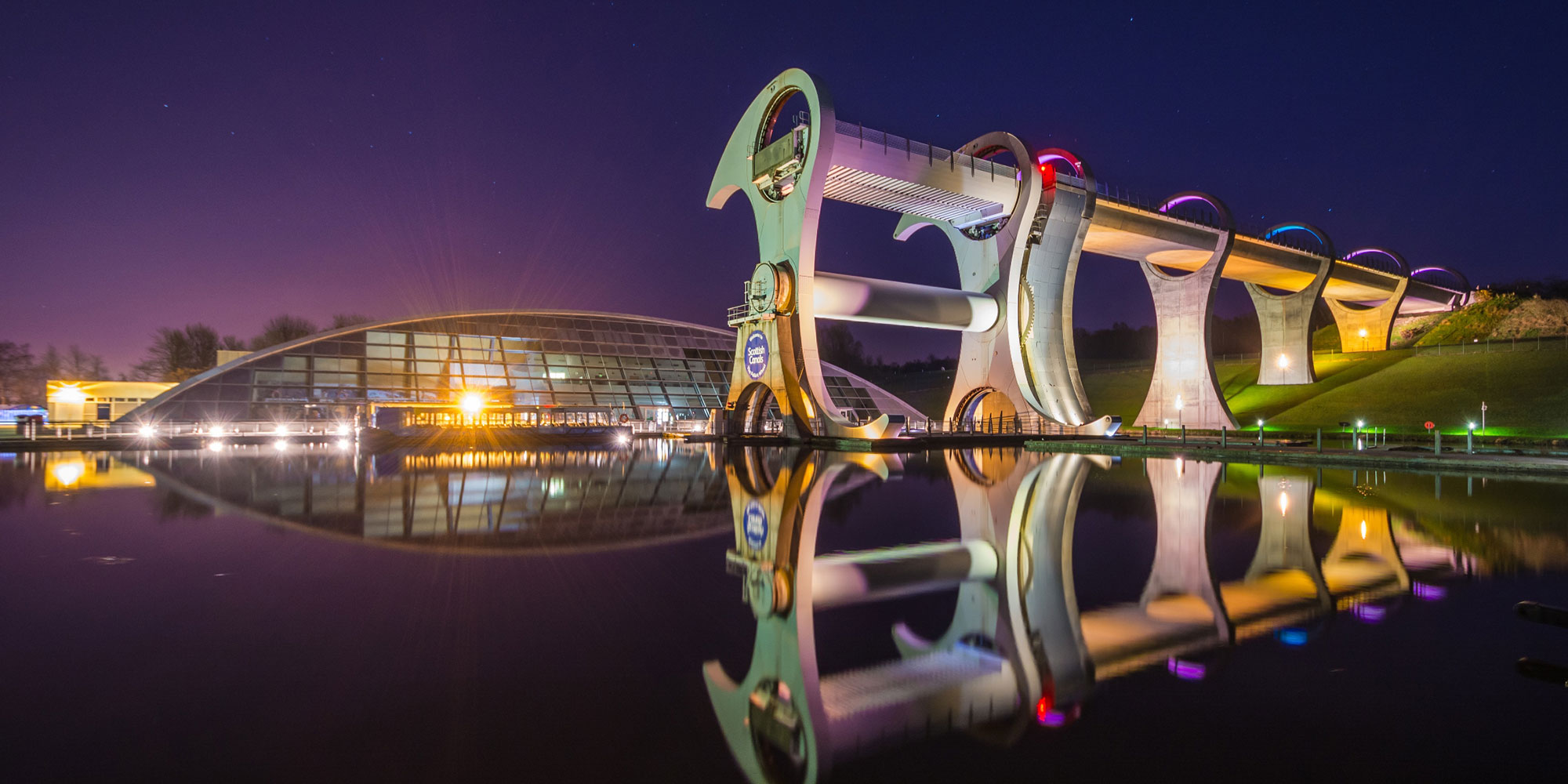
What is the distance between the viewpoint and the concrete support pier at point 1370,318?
155 ft

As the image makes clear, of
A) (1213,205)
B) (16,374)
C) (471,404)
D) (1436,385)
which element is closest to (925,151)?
(1213,205)

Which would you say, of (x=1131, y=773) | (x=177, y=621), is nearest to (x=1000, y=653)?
(x=1131, y=773)

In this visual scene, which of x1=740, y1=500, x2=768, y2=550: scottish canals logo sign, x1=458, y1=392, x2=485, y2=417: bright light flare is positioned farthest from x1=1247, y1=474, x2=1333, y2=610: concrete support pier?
x1=458, y1=392, x2=485, y2=417: bright light flare

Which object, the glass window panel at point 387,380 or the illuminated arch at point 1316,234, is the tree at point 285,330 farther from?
the illuminated arch at point 1316,234

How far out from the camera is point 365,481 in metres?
15.0

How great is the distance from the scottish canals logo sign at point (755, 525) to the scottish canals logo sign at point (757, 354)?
49.7ft

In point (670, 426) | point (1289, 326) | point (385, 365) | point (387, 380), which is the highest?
point (1289, 326)

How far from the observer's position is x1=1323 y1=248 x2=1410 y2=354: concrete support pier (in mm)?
47344

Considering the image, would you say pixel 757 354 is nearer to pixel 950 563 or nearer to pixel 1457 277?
pixel 950 563

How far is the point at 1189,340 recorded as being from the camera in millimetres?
37156

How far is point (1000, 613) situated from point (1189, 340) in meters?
37.2

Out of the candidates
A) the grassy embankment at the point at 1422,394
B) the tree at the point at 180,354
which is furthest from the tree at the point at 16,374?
the grassy embankment at the point at 1422,394

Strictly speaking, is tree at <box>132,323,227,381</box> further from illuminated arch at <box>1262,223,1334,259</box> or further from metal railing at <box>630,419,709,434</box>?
illuminated arch at <box>1262,223,1334,259</box>

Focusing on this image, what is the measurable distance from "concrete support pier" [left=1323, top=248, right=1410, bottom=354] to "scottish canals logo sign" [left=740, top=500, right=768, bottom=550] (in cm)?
5020
